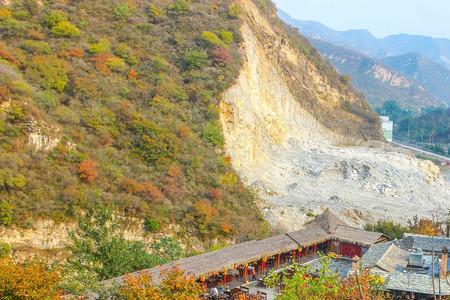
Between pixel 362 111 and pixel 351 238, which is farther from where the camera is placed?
pixel 362 111

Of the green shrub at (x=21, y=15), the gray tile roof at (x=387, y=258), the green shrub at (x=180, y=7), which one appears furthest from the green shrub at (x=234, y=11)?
the gray tile roof at (x=387, y=258)

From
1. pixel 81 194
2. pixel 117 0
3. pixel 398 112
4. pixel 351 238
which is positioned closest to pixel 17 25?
pixel 117 0

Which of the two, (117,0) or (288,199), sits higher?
(117,0)

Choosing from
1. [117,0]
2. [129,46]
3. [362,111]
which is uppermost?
[117,0]

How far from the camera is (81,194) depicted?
2555 centimetres

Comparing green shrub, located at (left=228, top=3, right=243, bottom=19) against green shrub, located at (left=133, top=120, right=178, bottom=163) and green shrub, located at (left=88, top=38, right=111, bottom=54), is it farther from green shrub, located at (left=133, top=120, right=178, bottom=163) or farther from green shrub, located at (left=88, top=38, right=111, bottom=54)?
green shrub, located at (left=133, top=120, right=178, bottom=163)

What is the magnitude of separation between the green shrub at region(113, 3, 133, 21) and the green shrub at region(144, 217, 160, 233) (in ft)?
74.7

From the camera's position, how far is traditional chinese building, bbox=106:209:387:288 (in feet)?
71.8

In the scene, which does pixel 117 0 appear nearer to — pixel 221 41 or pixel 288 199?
pixel 221 41

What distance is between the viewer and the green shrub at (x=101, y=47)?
3816 centimetres

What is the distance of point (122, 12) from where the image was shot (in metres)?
44.5

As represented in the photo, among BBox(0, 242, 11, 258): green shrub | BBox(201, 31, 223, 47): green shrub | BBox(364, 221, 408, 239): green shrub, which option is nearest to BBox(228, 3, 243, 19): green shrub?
BBox(201, 31, 223, 47): green shrub

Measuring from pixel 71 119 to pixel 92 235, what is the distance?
11910 mm

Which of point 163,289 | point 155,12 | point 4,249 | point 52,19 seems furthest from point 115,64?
point 163,289
